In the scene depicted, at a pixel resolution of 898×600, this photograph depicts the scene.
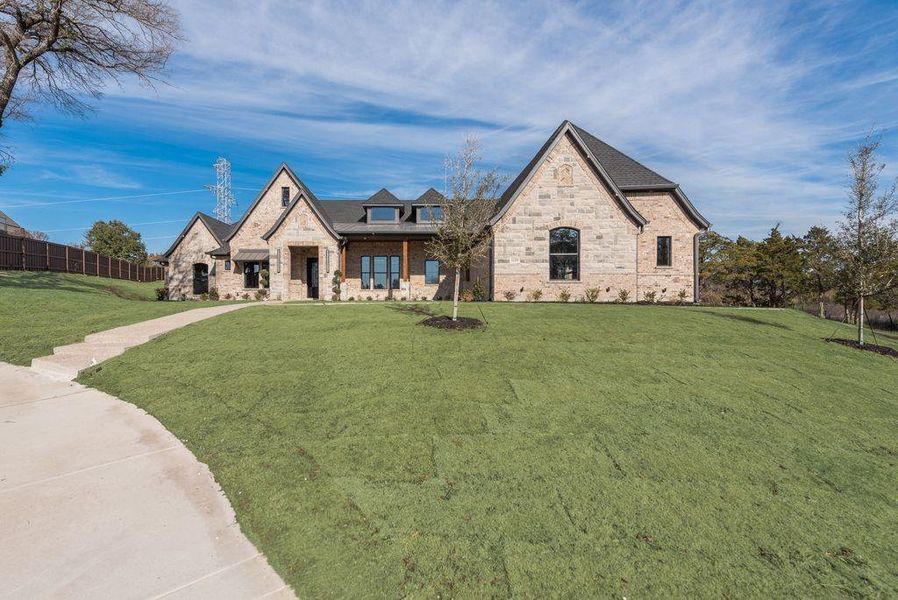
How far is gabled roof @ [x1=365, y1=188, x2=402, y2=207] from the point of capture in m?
22.7

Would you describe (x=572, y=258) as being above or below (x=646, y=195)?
below

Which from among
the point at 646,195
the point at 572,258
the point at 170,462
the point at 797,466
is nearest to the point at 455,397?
the point at 170,462

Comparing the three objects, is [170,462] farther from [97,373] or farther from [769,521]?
[769,521]

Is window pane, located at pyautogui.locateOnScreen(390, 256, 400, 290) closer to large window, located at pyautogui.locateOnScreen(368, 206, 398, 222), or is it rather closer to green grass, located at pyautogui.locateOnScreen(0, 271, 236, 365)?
large window, located at pyautogui.locateOnScreen(368, 206, 398, 222)

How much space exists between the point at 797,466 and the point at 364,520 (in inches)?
188

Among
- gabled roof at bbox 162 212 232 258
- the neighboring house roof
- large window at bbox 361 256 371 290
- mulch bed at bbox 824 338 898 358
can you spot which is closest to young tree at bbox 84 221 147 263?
the neighboring house roof

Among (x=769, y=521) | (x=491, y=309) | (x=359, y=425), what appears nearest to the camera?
(x=769, y=521)

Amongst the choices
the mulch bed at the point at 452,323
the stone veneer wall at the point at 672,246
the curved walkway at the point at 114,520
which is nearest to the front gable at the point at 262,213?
the mulch bed at the point at 452,323

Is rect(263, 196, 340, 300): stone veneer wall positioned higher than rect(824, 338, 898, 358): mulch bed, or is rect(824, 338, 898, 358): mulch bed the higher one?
rect(263, 196, 340, 300): stone veneer wall

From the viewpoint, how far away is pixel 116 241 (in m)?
45.8

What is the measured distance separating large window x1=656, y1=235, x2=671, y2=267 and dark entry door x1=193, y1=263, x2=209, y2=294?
2849cm

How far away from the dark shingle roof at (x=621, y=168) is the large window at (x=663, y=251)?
2.77 m

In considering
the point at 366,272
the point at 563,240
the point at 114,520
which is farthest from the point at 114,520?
the point at 366,272

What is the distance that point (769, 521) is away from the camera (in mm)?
3305
